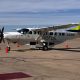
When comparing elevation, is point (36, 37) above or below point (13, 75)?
above

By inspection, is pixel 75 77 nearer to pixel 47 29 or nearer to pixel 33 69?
pixel 33 69

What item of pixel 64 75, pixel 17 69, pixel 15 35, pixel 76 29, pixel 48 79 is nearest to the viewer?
pixel 48 79

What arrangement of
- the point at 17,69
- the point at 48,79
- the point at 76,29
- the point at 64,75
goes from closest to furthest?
the point at 48,79 < the point at 64,75 < the point at 17,69 < the point at 76,29

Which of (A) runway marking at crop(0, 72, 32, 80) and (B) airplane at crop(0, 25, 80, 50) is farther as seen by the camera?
(B) airplane at crop(0, 25, 80, 50)

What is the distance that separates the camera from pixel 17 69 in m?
15.7

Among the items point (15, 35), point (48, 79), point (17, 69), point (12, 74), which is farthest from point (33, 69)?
point (15, 35)

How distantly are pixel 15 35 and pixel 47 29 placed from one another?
3741 mm

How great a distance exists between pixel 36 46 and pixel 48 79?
56.8 ft

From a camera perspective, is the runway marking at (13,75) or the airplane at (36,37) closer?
the runway marking at (13,75)

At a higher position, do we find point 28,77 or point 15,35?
point 15,35

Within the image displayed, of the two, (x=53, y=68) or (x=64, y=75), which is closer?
(x=64, y=75)

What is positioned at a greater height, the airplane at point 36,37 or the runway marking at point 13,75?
the airplane at point 36,37

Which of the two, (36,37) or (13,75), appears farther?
(36,37)

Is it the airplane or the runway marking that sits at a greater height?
the airplane
